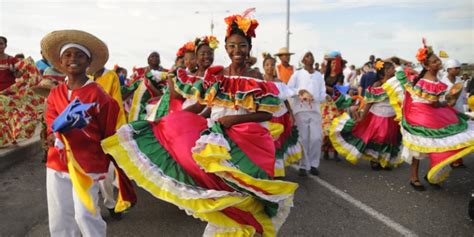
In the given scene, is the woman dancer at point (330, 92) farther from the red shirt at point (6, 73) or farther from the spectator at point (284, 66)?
the red shirt at point (6, 73)

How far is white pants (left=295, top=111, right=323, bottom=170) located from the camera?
298 inches

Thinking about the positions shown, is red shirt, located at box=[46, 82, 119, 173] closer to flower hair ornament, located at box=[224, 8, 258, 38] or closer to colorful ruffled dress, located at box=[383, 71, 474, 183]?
flower hair ornament, located at box=[224, 8, 258, 38]

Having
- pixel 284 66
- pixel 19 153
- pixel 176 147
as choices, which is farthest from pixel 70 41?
pixel 284 66

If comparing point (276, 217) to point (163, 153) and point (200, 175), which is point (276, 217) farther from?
point (163, 153)

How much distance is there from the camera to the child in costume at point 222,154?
3.36 metres

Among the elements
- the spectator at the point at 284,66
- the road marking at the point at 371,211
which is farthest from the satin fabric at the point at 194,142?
the spectator at the point at 284,66

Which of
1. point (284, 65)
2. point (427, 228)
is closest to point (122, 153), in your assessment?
point (427, 228)

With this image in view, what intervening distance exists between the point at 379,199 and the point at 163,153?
359cm

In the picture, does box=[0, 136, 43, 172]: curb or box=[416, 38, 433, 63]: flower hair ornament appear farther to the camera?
box=[0, 136, 43, 172]: curb

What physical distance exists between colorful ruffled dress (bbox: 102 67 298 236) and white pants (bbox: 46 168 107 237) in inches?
16.5

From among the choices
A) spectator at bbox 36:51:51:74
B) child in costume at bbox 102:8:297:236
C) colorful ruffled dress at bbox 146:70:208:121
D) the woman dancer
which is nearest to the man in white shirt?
the woman dancer

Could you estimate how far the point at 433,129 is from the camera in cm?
614

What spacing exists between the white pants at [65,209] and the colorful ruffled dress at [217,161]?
419 millimetres

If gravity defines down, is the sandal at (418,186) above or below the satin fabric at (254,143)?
below
